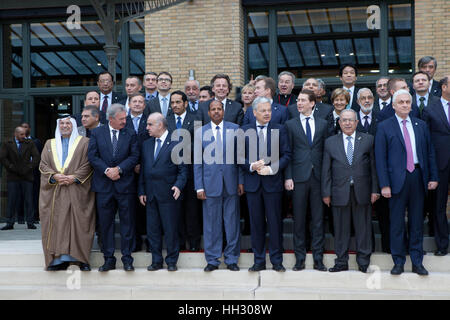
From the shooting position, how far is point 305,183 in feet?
21.9

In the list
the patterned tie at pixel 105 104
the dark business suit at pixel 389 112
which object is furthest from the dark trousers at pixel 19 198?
the dark business suit at pixel 389 112

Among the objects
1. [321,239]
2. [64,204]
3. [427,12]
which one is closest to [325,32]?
[427,12]

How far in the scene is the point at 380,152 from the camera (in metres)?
6.43

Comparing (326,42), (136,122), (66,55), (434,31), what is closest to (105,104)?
(136,122)

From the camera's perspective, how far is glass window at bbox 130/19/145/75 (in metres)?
11.7

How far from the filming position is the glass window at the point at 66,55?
11.9 metres

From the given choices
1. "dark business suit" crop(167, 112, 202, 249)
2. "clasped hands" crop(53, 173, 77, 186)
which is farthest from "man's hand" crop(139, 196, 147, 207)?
"clasped hands" crop(53, 173, 77, 186)

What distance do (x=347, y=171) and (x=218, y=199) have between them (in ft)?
5.11

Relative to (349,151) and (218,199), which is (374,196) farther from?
(218,199)

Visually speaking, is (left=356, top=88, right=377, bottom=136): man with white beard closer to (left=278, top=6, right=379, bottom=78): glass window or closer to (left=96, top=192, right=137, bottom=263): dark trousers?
(left=96, top=192, right=137, bottom=263): dark trousers

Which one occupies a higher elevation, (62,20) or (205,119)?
(62,20)

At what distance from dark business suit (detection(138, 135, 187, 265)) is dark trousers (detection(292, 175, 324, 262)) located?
140 centimetres

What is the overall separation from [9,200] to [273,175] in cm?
589

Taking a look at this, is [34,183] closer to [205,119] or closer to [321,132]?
[205,119]
